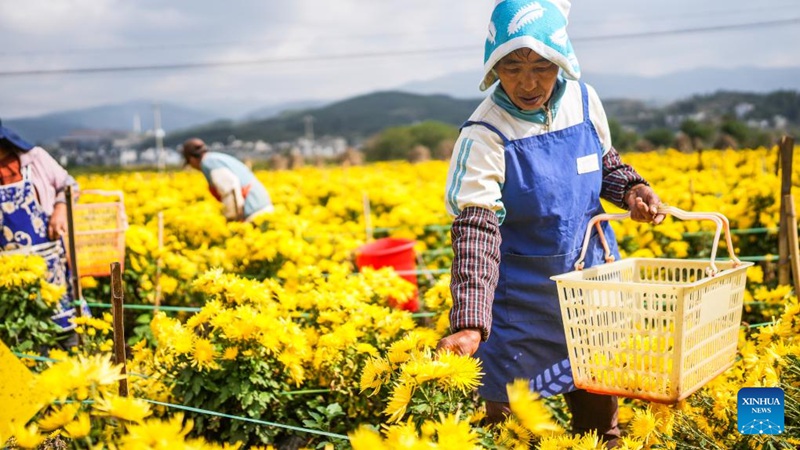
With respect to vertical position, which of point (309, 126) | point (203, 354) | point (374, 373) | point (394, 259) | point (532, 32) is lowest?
point (394, 259)

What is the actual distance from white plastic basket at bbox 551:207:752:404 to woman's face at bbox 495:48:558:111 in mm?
461

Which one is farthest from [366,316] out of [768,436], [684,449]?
[768,436]

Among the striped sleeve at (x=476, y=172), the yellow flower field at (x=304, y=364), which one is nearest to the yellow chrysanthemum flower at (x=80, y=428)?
the yellow flower field at (x=304, y=364)

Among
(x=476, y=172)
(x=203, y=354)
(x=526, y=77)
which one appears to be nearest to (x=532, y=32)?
(x=526, y=77)

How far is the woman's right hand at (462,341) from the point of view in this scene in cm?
160

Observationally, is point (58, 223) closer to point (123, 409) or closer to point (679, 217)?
point (123, 409)

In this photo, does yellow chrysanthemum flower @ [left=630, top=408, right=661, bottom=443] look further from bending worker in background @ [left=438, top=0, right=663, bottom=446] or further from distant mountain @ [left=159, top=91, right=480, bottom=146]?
distant mountain @ [left=159, top=91, right=480, bottom=146]

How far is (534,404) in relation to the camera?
127 centimetres

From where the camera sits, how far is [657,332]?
5.31 feet

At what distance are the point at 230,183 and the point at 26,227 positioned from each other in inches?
63.7

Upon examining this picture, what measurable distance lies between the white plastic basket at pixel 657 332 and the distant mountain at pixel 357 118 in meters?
128

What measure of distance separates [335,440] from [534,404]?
1.34 metres

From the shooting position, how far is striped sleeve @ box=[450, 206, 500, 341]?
1.69 m

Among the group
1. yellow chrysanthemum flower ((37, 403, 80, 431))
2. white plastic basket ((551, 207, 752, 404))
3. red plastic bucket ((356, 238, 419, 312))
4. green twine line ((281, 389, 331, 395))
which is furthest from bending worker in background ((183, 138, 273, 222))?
yellow chrysanthemum flower ((37, 403, 80, 431))
